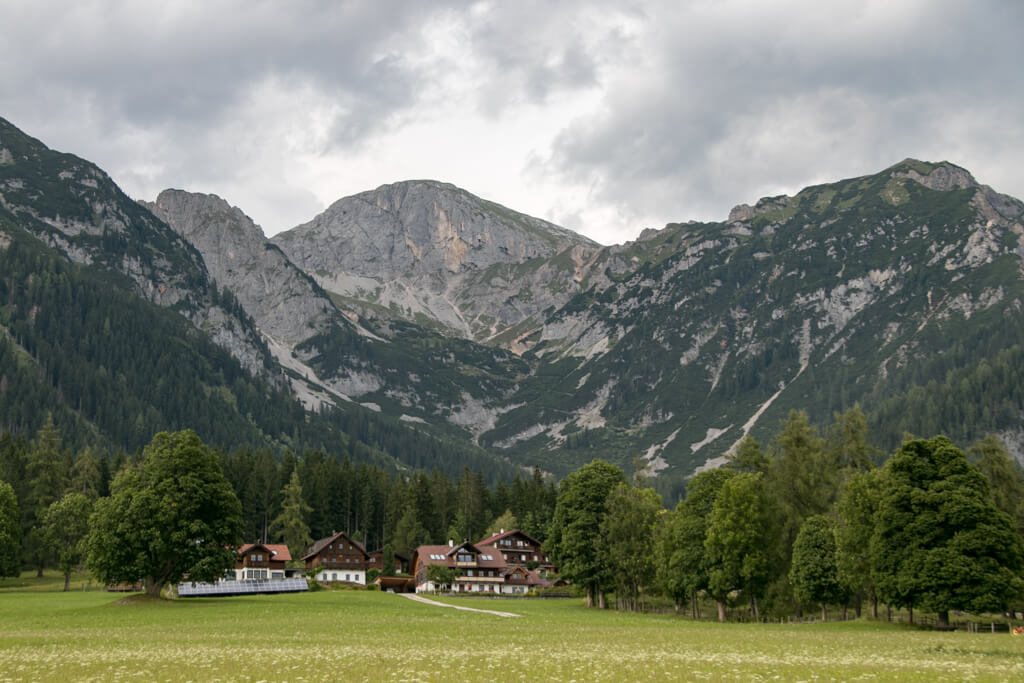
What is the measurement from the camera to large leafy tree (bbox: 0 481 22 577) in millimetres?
92938

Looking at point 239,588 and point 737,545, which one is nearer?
point 737,545

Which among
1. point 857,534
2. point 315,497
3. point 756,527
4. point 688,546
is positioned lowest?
point 688,546

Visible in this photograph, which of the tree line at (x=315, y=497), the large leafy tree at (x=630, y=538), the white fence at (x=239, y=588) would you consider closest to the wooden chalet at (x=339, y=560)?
the tree line at (x=315, y=497)

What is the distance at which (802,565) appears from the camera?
72500mm

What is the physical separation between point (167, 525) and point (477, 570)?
241ft

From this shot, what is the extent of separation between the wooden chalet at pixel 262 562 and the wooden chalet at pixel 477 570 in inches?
877

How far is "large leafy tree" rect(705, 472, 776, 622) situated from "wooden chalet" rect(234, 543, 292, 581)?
79.3 metres

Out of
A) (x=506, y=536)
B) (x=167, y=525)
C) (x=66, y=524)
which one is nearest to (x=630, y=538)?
(x=167, y=525)

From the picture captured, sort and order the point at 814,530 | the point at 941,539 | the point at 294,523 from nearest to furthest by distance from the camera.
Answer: the point at 941,539
the point at 814,530
the point at 294,523

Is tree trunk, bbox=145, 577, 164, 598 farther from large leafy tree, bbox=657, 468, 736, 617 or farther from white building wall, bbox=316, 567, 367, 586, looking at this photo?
white building wall, bbox=316, 567, 367, 586

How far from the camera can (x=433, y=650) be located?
122 feet

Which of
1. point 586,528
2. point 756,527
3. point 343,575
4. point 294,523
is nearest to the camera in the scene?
point 756,527

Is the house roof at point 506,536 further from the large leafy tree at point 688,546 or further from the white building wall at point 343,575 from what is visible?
the large leafy tree at point 688,546

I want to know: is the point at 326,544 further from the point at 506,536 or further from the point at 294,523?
the point at 506,536
